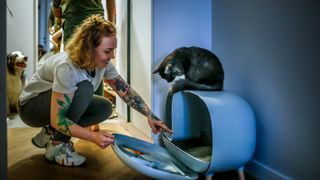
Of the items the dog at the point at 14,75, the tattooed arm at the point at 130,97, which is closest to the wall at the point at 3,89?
the tattooed arm at the point at 130,97

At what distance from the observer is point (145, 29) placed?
1656 millimetres

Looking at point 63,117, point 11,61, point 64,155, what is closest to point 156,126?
point 63,117

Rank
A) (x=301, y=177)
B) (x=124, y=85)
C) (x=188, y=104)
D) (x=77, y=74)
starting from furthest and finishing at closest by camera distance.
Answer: (x=188, y=104), (x=124, y=85), (x=77, y=74), (x=301, y=177)

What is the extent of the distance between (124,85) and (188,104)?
13.0 inches

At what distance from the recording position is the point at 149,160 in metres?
A: 1.19

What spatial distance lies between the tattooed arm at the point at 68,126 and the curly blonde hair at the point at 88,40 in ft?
0.43

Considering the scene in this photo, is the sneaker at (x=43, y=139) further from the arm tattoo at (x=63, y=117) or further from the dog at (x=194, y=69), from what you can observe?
the dog at (x=194, y=69)

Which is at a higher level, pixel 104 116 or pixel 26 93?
pixel 26 93

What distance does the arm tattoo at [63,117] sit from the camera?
103cm

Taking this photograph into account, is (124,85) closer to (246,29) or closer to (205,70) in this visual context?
(205,70)

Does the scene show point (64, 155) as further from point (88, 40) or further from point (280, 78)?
point (280, 78)

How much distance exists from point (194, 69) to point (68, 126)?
1.75 feet

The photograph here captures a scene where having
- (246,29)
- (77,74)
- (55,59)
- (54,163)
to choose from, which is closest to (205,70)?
(246,29)

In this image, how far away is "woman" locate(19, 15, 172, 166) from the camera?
1062 mm
